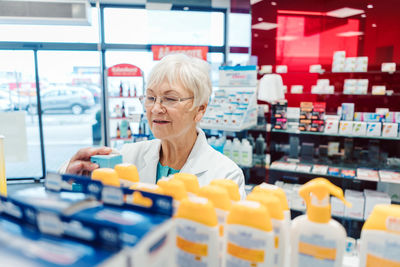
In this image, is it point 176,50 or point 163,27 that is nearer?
point 176,50

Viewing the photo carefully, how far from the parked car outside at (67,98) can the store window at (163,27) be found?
4390 millimetres

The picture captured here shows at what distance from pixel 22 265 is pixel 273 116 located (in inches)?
158

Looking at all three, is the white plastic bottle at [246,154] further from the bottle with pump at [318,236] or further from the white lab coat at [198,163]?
the bottle with pump at [318,236]

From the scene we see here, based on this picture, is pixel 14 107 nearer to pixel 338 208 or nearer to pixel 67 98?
pixel 67 98

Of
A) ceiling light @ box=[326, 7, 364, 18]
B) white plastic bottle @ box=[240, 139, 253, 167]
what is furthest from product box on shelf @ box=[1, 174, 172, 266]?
ceiling light @ box=[326, 7, 364, 18]

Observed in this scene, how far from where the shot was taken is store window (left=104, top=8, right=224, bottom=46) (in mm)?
6219

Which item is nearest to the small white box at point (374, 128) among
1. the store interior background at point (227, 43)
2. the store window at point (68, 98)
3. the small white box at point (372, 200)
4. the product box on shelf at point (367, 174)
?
the product box on shelf at point (367, 174)

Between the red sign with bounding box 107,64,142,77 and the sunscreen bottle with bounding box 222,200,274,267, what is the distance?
16.9ft

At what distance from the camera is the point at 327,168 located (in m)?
4.00

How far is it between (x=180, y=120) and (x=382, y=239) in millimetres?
Answer: 1097

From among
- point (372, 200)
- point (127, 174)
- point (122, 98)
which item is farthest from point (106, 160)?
point (122, 98)

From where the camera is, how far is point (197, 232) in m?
0.71

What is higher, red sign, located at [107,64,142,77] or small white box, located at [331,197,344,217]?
red sign, located at [107,64,142,77]

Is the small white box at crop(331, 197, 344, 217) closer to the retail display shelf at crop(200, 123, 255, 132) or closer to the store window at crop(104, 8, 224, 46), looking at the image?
the retail display shelf at crop(200, 123, 255, 132)
